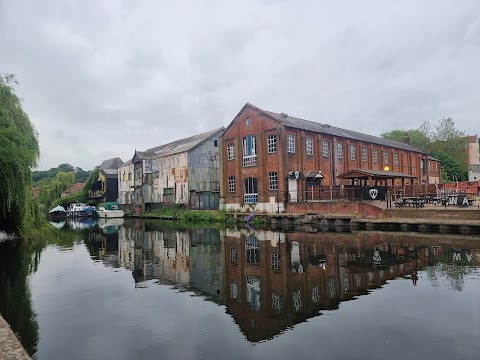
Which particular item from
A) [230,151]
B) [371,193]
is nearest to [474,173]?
[371,193]

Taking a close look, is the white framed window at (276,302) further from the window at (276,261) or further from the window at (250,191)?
the window at (250,191)

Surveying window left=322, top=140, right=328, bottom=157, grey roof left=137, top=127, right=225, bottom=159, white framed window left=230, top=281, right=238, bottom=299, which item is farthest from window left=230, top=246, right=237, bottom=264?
grey roof left=137, top=127, right=225, bottom=159

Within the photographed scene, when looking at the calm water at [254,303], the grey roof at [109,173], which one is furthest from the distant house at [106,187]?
the calm water at [254,303]

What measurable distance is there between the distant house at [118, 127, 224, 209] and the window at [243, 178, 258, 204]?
9176 mm

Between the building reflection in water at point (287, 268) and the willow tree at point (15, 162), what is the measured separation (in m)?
5.22

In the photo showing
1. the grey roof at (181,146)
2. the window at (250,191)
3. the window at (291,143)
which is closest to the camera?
the window at (291,143)

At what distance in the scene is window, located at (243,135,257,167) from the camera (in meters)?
31.2

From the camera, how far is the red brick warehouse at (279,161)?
28.6 metres

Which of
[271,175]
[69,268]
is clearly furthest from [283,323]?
[271,175]

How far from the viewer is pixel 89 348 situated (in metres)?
5.84

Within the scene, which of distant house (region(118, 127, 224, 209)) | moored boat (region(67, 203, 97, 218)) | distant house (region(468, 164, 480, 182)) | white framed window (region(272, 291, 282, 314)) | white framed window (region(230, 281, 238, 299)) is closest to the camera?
white framed window (region(272, 291, 282, 314))

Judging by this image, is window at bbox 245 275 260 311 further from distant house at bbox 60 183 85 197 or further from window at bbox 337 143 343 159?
distant house at bbox 60 183 85 197

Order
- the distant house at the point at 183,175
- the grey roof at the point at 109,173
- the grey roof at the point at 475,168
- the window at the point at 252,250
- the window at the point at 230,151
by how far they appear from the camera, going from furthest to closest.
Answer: the grey roof at the point at 475,168, the grey roof at the point at 109,173, the distant house at the point at 183,175, the window at the point at 230,151, the window at the point at 252,250

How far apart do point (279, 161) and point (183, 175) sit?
14.5 meters
